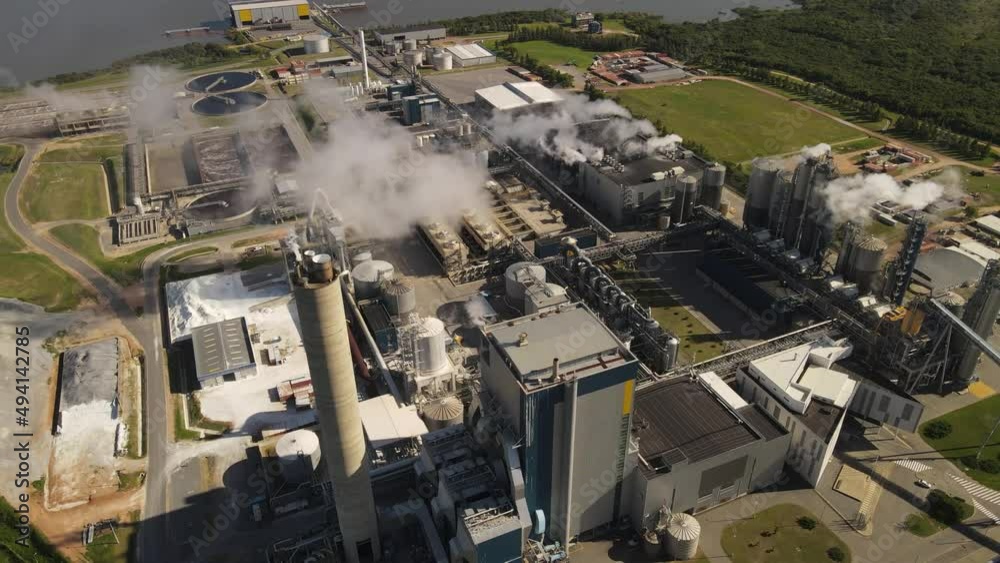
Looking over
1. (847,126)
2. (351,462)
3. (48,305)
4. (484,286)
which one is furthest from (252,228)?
(847,126)

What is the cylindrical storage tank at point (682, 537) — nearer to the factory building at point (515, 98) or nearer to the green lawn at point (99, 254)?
the green lawn at point (99, 254)

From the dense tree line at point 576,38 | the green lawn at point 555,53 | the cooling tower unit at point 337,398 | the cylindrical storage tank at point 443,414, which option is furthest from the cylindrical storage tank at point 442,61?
the cooling tower unit at point 337,398

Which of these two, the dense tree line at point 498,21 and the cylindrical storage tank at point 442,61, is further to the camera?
the dense tree line at point 498,21

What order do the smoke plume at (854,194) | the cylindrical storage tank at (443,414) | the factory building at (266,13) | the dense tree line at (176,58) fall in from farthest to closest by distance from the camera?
the factory building at (266,13) < the dense tree line at (176,58) < the smoke plume at (854,194) < the cylindrical storage tank at (443,414)

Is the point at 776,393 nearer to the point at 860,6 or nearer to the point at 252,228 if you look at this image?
the point at 252,228

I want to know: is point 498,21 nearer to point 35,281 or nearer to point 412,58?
point 412,58

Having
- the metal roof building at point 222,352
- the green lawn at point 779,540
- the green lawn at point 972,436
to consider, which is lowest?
the green lawn at point 779,540

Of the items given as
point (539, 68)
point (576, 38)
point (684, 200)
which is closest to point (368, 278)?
point (684, 200)
